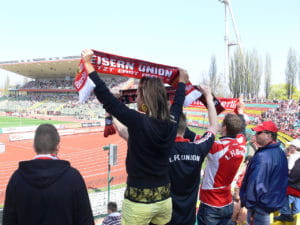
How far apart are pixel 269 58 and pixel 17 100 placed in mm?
51385

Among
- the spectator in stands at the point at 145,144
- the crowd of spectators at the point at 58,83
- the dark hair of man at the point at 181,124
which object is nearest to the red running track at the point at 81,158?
the dark hair of man at the point at 181,124

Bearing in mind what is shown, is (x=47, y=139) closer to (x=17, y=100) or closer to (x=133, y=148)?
(x=133, y=148)

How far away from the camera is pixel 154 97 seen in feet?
6.43

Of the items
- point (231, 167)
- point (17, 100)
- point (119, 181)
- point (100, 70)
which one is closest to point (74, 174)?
point (100, 70)

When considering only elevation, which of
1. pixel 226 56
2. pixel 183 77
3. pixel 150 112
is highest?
pixel 226 56

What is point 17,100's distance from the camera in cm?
5841

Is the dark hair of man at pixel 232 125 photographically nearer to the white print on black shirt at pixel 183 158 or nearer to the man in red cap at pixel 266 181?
the man in red cap at pixel 266 181

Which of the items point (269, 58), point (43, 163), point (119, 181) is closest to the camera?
point (43, 163)

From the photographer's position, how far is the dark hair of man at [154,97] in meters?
1.96

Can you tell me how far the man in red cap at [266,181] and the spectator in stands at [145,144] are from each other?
1525 mm

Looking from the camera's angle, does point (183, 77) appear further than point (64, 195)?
Yes

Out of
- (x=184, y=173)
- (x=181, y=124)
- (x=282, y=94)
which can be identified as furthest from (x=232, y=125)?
(x=282, y=94)

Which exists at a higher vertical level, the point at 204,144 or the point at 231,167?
the point at 204,144

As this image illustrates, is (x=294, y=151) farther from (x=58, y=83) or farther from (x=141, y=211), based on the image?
(x=58, y=83)
